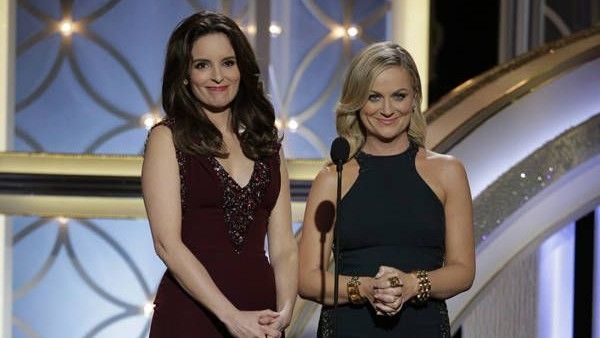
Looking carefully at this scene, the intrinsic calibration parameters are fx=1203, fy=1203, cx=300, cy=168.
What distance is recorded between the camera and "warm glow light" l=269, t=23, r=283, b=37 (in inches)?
152

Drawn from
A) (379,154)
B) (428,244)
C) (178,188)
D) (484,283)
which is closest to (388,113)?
(379,154)

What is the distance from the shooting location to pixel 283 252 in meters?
2.35

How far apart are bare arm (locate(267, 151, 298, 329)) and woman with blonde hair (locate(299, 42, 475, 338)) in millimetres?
25

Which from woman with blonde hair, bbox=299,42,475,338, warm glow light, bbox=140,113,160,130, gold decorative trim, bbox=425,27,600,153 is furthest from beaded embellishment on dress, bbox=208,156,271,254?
warm glow light, bbox=140,113,160,130

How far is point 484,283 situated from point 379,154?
0.50m

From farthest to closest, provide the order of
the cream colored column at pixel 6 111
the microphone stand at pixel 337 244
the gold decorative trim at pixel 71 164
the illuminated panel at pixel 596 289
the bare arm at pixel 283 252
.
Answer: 1. the cream colored column at pixel 6 111
2. the gold decorative trim at pixel 71 164
3. the illuminated panel at pixel 596 289
4. the bare arm at pixel 283 252
5. the microphone stand at pixel 337 244

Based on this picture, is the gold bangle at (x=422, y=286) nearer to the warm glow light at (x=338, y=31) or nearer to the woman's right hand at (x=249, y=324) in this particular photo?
the woman's right hand at (x=249, y=324)

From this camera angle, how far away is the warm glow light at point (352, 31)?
3961 millimetres

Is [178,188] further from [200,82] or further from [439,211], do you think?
[439,211]

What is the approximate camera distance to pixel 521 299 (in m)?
2.66

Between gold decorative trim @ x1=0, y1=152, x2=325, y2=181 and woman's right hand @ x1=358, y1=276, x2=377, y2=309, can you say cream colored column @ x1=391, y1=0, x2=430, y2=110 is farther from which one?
woman's right hand @ x1=358, y1=276, x2=377, y2=309

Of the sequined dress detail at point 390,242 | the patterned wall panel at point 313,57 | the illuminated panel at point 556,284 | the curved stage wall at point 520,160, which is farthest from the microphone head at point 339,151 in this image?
the patterned wall panel at point 313,57

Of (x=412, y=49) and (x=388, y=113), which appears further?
(x=412, y=49)

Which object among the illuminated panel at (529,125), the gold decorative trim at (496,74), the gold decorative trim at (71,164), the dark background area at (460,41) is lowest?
the illuminated panel at (529,125)
